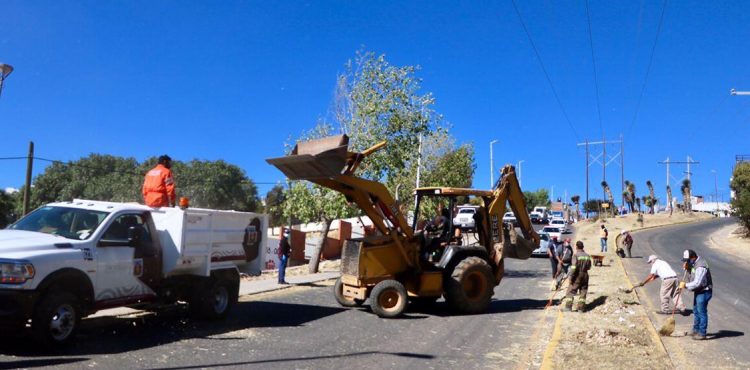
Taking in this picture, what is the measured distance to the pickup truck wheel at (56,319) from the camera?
23.7 feet

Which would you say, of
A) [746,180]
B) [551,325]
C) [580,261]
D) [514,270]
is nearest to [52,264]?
[551,325]

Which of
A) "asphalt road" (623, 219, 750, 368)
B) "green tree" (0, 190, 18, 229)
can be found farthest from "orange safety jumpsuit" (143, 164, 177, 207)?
"green tree" (0, 190, 18, 229)

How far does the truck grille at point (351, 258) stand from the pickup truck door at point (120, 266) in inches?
160

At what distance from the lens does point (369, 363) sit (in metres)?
7.70

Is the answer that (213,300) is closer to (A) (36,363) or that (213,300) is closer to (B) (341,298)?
(B) (341,298)

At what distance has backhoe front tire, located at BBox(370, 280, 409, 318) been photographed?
37.8ft

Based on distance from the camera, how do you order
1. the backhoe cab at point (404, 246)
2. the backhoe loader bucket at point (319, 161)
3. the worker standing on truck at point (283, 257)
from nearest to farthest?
the backhoe loader bucket at point (319, 161), the backhoe cab at point (404, 246), the worker standing on truck at point (283, 257)

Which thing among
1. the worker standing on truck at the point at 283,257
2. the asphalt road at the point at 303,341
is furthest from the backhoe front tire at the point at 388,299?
the worker standing on truck at the point at 283,257

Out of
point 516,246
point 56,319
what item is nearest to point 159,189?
point 56,319

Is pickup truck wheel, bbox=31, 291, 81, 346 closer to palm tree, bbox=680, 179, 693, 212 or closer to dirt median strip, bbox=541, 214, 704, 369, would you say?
dirt median strip, bbox=541, 214, 704, 369

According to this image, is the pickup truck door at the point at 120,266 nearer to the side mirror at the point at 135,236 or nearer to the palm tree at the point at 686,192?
the side mirror at the point at 135,236

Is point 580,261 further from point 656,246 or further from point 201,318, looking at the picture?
point 656,246

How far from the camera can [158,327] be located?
9625 millimetres

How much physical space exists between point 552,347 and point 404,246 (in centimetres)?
409
